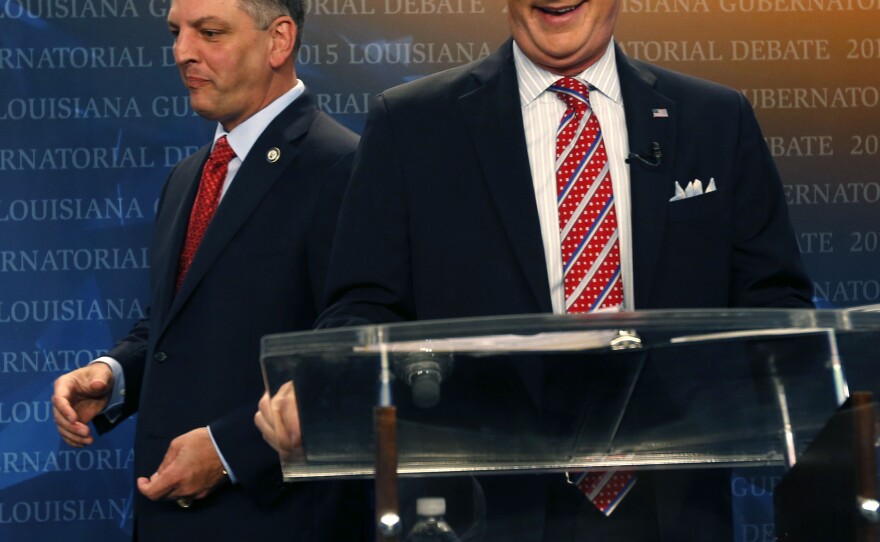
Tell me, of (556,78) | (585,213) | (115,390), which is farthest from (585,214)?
(115,390)

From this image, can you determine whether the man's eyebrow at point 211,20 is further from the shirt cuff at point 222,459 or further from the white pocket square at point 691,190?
the white pocket square at point 691,190

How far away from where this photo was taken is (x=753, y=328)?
128 centimetres

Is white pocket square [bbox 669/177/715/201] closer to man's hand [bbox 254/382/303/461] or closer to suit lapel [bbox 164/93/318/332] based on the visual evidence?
man's hand [bbox 254/382/303/461]

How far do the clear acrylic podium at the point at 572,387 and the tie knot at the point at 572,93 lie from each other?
772 millimetres

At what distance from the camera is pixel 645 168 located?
6.73ft

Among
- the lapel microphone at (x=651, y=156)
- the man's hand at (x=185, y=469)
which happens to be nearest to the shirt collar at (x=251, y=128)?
the man's hand at (x=185, y=469)

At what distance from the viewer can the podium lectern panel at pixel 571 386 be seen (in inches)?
50.8

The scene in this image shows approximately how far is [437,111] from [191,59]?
0.90 metres

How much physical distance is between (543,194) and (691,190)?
9.0 inches

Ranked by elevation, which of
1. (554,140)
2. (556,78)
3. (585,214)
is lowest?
(585,214)

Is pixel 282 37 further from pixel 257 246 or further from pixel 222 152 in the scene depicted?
pixel 257 246

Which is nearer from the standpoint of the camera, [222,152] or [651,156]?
[651,156]

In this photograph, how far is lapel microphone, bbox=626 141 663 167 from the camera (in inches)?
80.5

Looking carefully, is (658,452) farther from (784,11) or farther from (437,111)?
(784,11)
